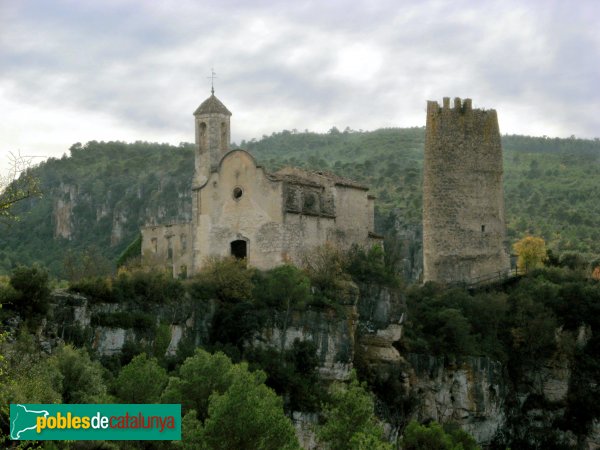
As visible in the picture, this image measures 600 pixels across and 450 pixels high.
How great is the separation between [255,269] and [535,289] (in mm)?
15120

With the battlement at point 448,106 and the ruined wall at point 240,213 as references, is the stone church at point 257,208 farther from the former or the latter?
the battlement at point 448,106

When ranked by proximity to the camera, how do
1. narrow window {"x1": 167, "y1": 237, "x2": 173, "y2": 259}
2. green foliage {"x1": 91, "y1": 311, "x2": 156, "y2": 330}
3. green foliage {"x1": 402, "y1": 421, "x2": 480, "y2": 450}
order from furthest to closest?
narrow window {"x1": 167, "y1": 237, "x2": 173, "y2": 259}
green foliage {"x1": 402, "y1": 421, "x2": 480, "y2": 450}
green foliage {"x1": 91, "y1": 311, "x2": 156, "y2": 330}

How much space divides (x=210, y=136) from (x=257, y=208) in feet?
13.2

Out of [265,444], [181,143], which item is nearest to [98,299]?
[265,444]

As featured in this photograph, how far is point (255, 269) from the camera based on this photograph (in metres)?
44.1

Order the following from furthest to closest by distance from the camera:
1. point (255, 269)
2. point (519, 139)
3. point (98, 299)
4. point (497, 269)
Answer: point (519, 139), point (497, 269), point (255, 269), point (98, 299)

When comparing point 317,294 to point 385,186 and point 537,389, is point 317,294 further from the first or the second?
point 385,186

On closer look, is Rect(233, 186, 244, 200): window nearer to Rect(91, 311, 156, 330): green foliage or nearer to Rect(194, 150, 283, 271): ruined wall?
Rect(194, 150, 283, 271): ruined wall

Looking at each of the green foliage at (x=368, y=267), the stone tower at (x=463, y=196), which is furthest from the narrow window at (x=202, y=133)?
the stone tower at (x=463, y=196)

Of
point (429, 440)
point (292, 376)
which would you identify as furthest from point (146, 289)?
point (429, 440)

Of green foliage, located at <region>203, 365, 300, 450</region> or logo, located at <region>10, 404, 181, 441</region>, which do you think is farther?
green foliage, located at <region>203, 365, 300, 450</region>

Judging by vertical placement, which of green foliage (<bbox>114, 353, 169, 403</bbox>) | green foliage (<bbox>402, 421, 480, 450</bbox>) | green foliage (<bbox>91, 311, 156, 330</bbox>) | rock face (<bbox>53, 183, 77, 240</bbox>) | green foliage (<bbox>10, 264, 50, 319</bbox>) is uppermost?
rock face (<bbox>53, 183, 77, 240</bbox>)

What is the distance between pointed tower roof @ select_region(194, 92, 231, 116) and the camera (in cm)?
4825

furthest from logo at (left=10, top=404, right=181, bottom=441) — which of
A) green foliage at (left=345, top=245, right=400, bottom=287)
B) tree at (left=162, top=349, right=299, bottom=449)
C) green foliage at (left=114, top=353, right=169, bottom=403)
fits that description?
green foliage at (left=345, top=245, right=400, bottom=287)
